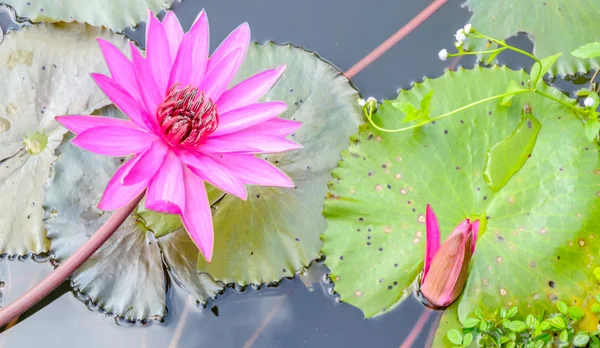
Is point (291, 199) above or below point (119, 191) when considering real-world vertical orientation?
below

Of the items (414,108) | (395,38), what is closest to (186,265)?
(414,108)

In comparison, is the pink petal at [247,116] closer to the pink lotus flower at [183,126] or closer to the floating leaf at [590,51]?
the pink lotus flower at [183,126]

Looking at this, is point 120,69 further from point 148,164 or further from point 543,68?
point 543,68

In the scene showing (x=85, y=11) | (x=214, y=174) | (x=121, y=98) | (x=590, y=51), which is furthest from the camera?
(x=85, y=11)

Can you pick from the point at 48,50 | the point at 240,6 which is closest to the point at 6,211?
the point at 48,50

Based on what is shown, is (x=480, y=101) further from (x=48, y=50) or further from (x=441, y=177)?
(x=48, y=50)

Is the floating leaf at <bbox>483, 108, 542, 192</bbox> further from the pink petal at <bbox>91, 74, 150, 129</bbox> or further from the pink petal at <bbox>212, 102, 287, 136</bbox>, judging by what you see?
the pink petal at <bbox>91, 74, 150, 129</bbox>

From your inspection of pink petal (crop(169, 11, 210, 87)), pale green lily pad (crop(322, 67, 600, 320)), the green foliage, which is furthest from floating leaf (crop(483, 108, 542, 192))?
pink petal (crop(169, 11, 210, 87))
